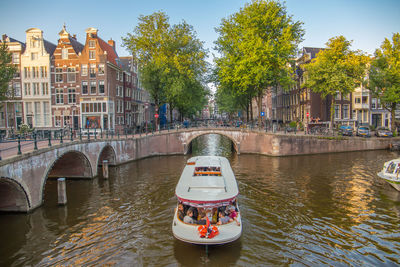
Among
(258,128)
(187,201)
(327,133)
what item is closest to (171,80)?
(258,128)

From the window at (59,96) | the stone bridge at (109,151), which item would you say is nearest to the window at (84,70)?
the window at (59,96)

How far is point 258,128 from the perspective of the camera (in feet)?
123

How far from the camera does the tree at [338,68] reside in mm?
35781

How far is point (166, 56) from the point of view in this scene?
3869 centimetres

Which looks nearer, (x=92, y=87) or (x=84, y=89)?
(x=92, y=87)

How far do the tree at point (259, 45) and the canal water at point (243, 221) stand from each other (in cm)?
1673

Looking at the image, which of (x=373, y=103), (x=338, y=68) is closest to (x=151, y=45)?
(x=338, y=68)

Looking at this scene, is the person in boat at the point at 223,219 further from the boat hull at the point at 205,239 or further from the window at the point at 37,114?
the window at the point at 37,114

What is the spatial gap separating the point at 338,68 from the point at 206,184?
32.9m

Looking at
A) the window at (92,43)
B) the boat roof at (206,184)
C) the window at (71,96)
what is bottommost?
the boat roof at (206,184)

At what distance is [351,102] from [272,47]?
959 inches

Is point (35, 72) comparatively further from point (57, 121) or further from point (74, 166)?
point (74, 166)

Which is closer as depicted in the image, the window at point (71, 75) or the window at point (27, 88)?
the window at point (71, 75)

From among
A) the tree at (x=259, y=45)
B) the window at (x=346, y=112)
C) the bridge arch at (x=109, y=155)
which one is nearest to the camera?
the bridge arch at (x=109, y=155)
